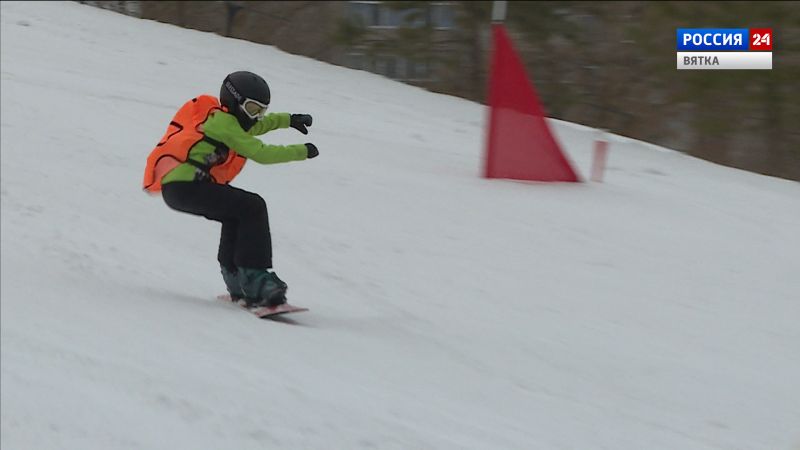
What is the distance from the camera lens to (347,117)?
470 inches

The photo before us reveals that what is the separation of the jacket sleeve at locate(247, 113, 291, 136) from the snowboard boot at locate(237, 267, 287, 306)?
1.45 m

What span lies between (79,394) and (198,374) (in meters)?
0.44

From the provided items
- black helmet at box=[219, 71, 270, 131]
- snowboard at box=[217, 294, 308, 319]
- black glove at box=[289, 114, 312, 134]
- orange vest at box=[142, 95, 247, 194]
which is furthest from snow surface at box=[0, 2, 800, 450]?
black helmet at box=[219, 71, 270, 131]

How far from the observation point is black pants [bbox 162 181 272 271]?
451cm

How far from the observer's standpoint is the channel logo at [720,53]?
3.01m

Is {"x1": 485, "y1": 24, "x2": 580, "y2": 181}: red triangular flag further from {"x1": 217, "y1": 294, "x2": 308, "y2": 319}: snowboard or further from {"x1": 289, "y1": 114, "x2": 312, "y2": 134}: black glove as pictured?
{"x1": 289, "y1": 114, "x2": 312, "y2": 134}: black glove

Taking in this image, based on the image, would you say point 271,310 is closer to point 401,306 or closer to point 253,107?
point 401,306

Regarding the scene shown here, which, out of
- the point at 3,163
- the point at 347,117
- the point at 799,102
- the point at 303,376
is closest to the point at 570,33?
the point at 347,117

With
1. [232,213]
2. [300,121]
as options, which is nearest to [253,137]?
[300,121]

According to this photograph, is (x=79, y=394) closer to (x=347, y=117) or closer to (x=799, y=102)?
(x=799, y=102)

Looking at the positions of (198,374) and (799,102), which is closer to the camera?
(799,102)

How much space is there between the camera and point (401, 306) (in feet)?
19.2

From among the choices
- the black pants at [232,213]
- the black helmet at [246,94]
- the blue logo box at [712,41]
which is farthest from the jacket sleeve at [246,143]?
the blue logo box at [712,41]

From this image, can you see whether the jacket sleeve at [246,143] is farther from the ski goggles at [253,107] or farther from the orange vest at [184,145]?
the ski goggles at [253,107]
